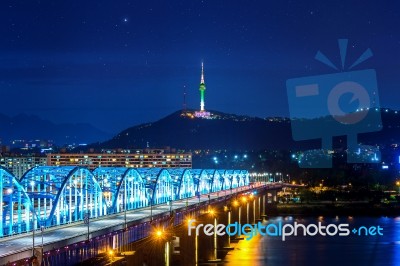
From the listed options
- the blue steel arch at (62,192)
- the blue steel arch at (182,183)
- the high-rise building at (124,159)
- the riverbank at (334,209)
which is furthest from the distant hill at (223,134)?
the blue steel arch at (62,192)

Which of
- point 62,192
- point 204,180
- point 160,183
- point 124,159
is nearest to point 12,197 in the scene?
point 62,192

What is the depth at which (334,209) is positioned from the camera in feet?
220

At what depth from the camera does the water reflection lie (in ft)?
116

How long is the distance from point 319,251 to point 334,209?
2875 centimetres

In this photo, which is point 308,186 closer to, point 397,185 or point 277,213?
point 397,185

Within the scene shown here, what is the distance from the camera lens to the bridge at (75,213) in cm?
1744

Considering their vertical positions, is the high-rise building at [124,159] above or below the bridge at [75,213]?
above

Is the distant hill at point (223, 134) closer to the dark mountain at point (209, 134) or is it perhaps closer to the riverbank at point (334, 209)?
the dark mountain at point (209, 134)

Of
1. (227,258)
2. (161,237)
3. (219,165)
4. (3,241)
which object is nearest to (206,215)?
(227,258)

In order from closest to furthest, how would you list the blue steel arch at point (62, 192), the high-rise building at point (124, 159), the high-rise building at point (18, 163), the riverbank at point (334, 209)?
the blue steel arch at point (62, 192)
the riverbank at point (334, 209)
the high-rise building at point (18, 163)
the high-rise building at point (124, 159)

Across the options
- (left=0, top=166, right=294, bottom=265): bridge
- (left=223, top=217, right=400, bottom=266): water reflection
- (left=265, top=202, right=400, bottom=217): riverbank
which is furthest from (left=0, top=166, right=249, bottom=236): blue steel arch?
(left=265, top=202, right=400, bottom=217): riverbank

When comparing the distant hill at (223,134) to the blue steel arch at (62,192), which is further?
the distant hill at (223,134)

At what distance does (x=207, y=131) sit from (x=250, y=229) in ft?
337

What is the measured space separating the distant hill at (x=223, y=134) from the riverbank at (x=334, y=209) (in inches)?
2628
